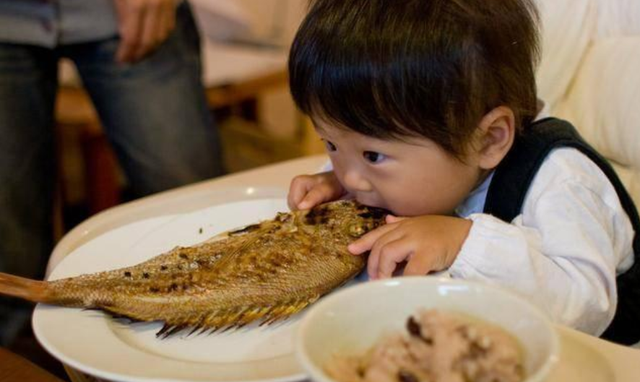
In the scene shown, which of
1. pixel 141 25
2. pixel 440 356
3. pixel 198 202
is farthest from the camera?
pixel 141 25

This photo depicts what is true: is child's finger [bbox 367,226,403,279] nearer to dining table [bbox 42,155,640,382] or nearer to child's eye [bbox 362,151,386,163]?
child's eye [bbox 362,151,386,163]

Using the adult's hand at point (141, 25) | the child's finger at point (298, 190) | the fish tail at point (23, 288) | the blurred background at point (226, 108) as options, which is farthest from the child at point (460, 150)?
the blurred background at point (226, 108)

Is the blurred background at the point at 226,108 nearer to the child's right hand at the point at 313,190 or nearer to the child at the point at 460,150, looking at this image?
the child's right hand at the point at 313,190

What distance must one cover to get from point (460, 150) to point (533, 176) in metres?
0.10

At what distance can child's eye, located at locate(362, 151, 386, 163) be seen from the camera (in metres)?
0.83

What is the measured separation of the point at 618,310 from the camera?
922 millimetres

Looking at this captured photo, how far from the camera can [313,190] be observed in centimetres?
98

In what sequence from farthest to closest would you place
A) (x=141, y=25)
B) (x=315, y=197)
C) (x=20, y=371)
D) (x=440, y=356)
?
(x=141, y=25), (x=315, y=197), (x=20, y=371), (x=440, y=356)

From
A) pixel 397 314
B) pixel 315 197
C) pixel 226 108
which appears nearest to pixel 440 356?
pixel 397 314

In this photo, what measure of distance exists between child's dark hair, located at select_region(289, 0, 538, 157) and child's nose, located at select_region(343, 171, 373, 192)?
0.07 m

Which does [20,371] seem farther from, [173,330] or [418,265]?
[418,265]

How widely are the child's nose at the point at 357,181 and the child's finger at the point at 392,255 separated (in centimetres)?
11

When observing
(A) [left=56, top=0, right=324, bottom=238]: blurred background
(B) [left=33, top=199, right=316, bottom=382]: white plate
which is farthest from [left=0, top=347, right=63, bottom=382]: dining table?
(A) [left=56, top=0, right=324, bottom=238]: blurred background

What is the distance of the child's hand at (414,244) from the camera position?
0.76 m
